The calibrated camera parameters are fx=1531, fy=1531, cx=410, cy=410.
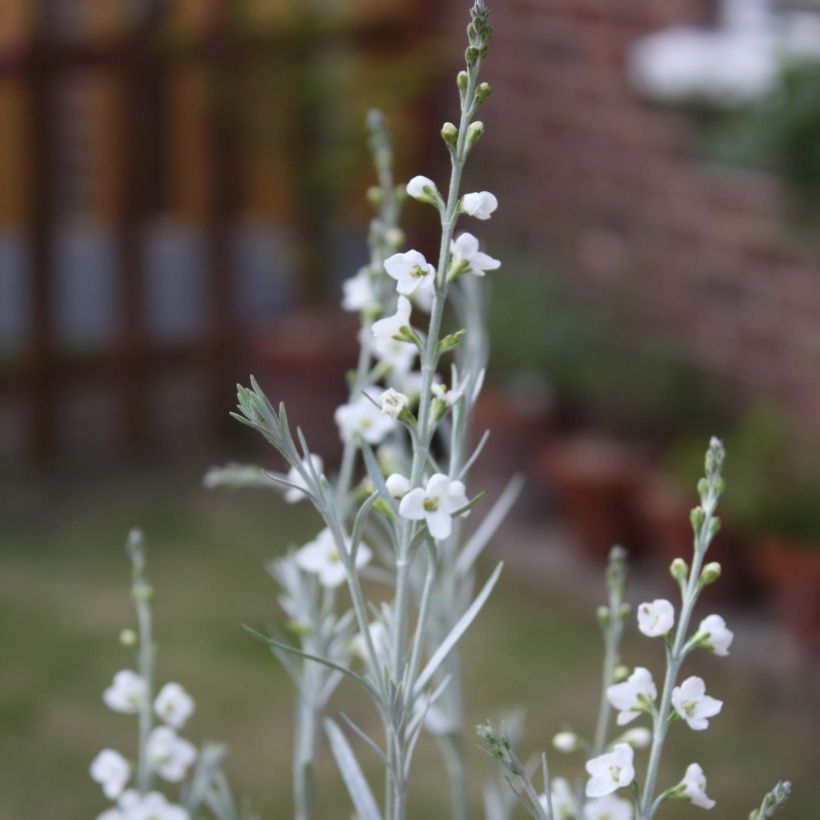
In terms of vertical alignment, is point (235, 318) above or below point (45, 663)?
above

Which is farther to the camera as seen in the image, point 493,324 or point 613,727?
point 493,324

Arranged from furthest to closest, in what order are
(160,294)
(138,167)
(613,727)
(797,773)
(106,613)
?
(160,294)
(138,167)
(106,613)
(797,773)
(613,727)

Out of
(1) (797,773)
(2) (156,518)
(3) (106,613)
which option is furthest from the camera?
(2) (156,518)

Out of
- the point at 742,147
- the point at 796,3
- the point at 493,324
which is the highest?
the point at 796,3

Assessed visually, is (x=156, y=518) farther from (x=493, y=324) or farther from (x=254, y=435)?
(x=493, y=324)

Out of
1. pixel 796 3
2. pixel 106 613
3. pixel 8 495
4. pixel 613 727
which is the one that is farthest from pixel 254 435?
pixel 613 727

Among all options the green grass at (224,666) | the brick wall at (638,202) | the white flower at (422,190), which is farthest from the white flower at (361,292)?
the brick wall at (638,202)
